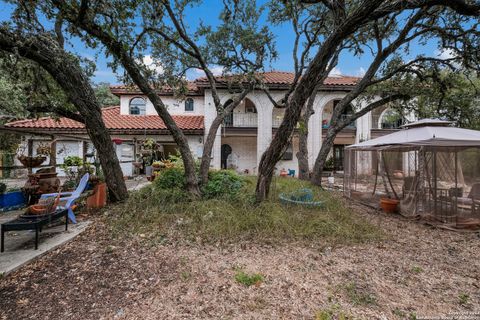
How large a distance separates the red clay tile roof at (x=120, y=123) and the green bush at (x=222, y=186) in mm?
6901

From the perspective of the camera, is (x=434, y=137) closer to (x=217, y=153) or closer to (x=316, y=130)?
(x=316, y=130)

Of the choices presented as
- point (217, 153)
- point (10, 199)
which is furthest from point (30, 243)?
point (217, 153)

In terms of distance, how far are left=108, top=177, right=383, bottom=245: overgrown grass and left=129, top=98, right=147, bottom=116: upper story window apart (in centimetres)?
1052

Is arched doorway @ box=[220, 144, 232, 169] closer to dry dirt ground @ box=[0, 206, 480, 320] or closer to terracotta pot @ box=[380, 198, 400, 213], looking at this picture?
terracotta pot @ box=[380, 198, 400, 213]

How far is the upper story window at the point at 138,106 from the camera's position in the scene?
1455cm

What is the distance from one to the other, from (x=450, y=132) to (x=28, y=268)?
8765mm

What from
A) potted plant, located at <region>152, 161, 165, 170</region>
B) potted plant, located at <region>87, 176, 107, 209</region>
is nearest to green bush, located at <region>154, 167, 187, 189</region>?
potted plant, located at <region>87, 176, 107, 209</region>

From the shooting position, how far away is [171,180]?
6711 millimetres

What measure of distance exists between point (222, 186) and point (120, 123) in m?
9.87

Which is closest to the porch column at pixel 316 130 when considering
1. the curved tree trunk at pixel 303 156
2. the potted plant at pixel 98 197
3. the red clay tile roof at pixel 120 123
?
the curved tree trunk at pixel 303 156

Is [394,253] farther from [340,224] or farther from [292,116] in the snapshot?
[292,116]

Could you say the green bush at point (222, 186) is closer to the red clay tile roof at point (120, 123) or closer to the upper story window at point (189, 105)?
the red clay tile roof at point (120, 123)

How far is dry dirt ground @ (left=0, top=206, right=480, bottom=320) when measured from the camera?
2.21 metres

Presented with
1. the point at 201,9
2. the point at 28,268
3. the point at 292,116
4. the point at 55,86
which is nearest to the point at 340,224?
the point at 292,116
